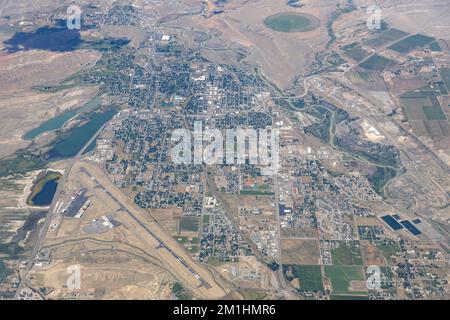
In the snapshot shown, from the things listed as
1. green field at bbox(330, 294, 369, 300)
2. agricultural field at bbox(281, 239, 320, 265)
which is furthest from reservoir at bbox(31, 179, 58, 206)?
green field at bbox(330, 294, 369, 300)

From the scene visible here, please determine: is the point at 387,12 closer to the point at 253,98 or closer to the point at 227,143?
the point at 253,98

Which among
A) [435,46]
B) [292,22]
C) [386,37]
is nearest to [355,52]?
[386,37]

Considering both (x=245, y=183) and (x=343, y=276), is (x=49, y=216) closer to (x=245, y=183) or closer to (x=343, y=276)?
(x=245, y=183)

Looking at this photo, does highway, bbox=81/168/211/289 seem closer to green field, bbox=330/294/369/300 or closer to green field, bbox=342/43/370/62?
green field, bbox=330/294/369/300

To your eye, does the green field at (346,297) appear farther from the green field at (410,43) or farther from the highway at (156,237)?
the green field at (410,43)

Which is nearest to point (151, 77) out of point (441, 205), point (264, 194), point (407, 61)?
point (264, 194)
